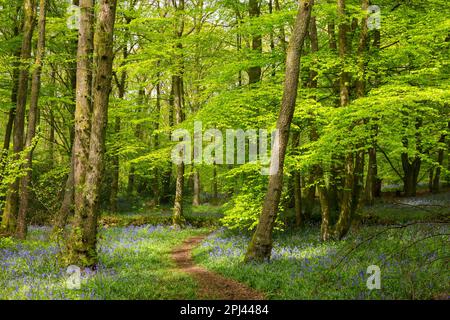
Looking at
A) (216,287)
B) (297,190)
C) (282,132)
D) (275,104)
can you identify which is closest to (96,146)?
(216,287)

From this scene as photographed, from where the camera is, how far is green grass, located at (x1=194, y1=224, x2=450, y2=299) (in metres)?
7.26

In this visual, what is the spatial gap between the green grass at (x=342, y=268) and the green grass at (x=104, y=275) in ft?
5.18

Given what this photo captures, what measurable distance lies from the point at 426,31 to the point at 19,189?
16770 millimetres

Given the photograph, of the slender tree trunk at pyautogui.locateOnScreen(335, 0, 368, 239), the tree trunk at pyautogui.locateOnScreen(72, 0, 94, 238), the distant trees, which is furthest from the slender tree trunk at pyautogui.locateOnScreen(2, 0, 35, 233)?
the slender tree trunk at pyautogui.locateOnScreen(335, 0, 368, 239)

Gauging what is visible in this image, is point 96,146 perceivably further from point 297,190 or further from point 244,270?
point 297,190

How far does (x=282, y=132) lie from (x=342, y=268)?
3778 millimetres

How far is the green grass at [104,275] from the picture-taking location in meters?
7.91

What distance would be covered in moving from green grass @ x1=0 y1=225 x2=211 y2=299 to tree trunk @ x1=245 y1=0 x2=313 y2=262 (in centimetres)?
230

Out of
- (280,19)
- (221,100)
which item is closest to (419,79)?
(280,19)

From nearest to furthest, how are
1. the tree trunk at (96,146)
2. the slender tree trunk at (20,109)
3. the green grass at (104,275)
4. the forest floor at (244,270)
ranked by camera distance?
1. the forest floor at (244,270)
2. the green grass at (104,275)
3. the tree trunk at (96,146)
4. the slender tree trunk at (20,109)

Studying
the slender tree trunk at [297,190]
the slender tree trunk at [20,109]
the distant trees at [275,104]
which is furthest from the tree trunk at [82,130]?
A: the slender tree trunk at [297,190]

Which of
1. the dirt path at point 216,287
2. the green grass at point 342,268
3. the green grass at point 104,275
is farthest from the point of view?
the dirt path at point 216,287

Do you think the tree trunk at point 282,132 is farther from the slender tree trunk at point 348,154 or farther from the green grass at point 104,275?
the slender tree trunk at point 348,154
